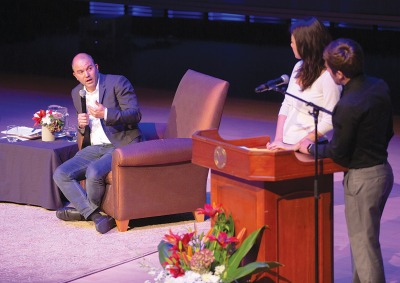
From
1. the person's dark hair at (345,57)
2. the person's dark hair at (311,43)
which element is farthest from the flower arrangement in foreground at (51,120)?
the person's dark hair at (345,57)

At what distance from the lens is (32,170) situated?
7.38 metres

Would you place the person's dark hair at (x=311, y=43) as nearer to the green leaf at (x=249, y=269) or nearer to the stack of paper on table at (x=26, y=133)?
the green leaf at (x=249, y=269)

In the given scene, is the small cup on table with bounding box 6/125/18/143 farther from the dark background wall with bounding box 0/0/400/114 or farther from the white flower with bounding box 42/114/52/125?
the dark background wall with bounding box 0/0/400/114

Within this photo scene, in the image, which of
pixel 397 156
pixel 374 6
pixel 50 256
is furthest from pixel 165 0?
pixel 50 256

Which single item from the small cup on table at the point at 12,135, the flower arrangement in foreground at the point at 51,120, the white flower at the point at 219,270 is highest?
the flower arrangement in foreground at the point at 51,120

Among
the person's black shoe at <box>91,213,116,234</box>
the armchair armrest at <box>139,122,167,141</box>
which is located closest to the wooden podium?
the person's black shoe at <box>91,213,116,234</box>

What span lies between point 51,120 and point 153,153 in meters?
1.16

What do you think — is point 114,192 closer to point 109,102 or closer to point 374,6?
point 109,102

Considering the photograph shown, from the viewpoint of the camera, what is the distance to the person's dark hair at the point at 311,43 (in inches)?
192

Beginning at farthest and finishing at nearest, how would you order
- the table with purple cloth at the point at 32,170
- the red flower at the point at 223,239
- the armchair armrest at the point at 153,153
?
the table with purple cloth at the point at 32,170, the armchair armrest at the point at 153,153, the red flower at the point at 223,239

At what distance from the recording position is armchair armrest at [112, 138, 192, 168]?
21.8ft

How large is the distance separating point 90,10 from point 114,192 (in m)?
13.5

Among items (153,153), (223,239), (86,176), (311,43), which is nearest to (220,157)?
(223,239)

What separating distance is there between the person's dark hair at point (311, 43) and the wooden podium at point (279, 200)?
0.53 meters
